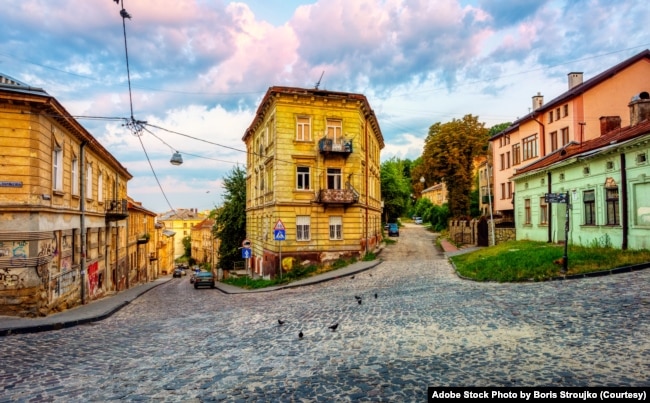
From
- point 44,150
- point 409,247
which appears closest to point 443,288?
point 44,150

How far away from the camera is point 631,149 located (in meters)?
15.4

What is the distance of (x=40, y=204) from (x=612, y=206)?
21.7 metres

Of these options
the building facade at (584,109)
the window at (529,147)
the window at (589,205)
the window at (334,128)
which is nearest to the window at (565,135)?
the building facade at (584,109)

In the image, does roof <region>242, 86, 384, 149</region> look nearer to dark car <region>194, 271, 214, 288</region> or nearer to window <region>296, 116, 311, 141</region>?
window <region>296, 116, 311, 141</region>

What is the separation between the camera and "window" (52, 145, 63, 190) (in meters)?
15.1

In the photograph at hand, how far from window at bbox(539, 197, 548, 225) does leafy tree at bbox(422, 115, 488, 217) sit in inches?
771

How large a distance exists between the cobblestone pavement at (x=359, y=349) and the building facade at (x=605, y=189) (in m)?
3.45

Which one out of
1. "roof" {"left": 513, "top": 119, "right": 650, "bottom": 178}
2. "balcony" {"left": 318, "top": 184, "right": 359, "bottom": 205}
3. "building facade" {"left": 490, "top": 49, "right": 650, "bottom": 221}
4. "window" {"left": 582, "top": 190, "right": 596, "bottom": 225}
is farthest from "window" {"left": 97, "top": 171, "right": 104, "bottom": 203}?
"building facade" {"left": 490, "top": 49, "right": 650, "bottom": 221}

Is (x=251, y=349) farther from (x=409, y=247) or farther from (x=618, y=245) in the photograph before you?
(x=409, y=247)

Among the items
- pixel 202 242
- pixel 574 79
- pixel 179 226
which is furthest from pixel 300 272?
pixel 179 226

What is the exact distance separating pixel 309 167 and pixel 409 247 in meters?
13.0

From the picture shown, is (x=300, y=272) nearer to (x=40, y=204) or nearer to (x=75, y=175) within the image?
(x=75, y=175)

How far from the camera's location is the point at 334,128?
26078 mm

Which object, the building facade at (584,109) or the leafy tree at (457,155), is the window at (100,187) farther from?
the leafy tree at (457,155)
